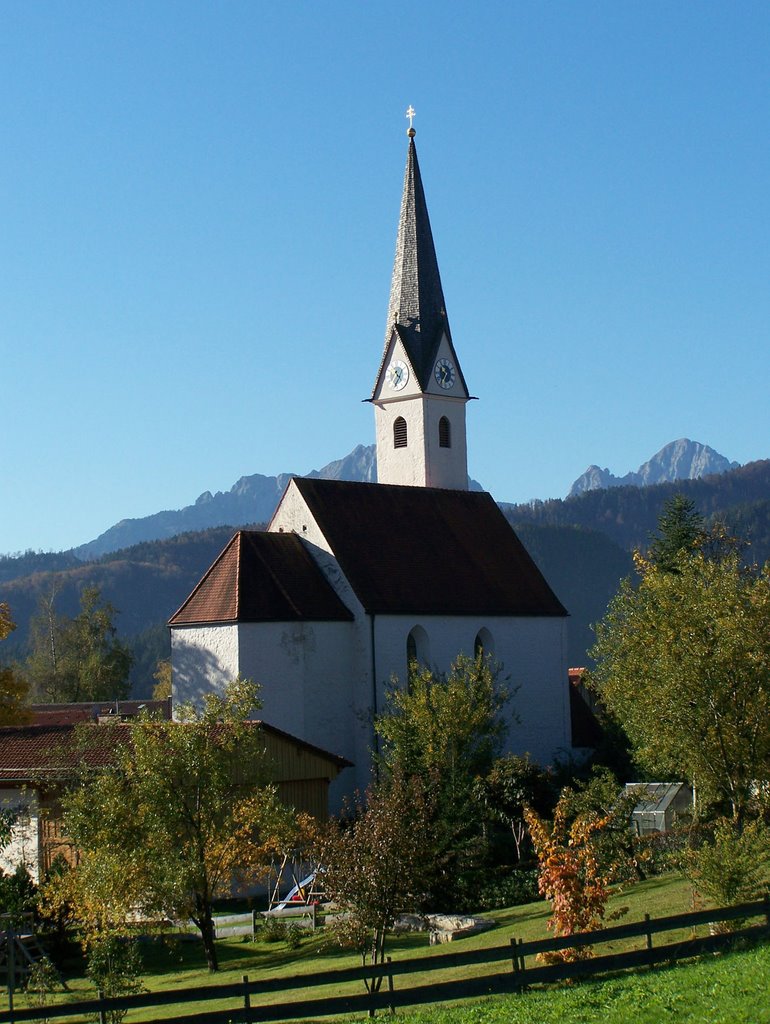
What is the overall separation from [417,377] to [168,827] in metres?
30.4

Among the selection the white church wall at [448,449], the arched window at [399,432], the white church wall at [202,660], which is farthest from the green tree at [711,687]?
the arched window at [399,432]

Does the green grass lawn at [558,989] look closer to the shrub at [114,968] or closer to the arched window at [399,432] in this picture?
the shrub at [114,968]

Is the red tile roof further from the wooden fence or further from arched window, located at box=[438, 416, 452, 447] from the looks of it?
arched window, located at box=[438, 416, 452, 447]

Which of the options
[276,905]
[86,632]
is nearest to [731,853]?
[276,905]

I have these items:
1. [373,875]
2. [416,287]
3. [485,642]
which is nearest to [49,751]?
[373,875]

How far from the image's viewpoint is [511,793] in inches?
1522

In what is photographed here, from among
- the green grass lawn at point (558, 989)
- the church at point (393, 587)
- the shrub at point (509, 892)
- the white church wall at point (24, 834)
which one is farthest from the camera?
the church at point (393, 587)

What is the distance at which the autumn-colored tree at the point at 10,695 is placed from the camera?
166 feet

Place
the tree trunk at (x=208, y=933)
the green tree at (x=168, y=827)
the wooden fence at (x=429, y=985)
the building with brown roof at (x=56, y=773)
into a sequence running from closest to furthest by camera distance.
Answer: the wooden fence at (x=429, y=985) < the green tree at (x=168, y=827) < the tree trunk at (x=208, y=933) < the building with brown roof at (x=56, y=773)

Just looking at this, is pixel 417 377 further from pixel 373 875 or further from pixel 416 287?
pixel 373 875

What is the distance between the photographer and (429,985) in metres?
18.2

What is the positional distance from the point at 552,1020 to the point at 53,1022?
10891mm

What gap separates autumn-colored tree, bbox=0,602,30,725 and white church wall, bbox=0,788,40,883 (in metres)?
16.2

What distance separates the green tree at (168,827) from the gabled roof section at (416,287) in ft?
95.9
